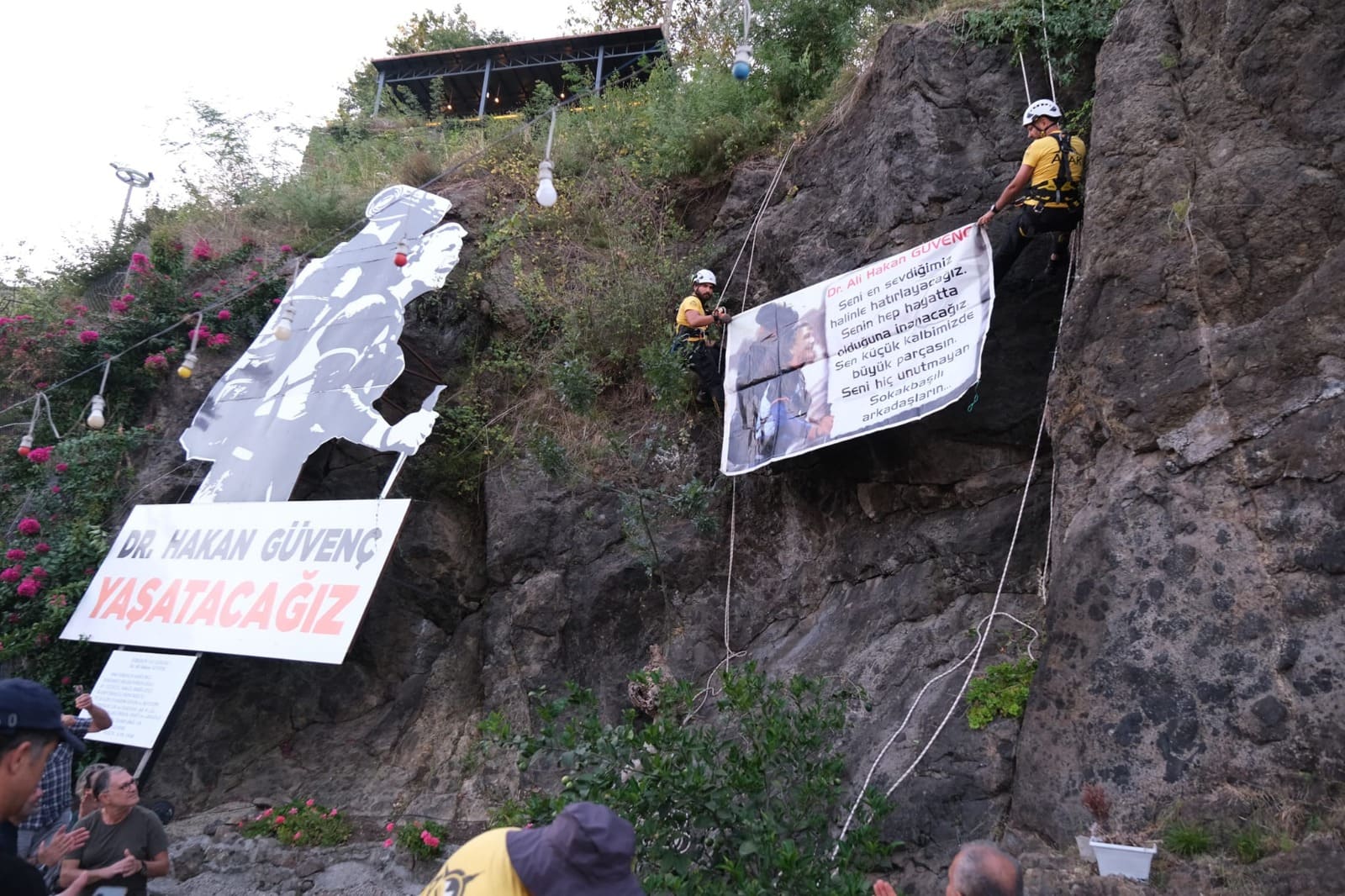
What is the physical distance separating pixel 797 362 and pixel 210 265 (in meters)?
Answer: 8.75

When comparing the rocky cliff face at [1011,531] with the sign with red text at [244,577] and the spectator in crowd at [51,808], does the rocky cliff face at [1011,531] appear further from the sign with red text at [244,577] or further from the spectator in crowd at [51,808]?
the spectator in crowd at [51,808]

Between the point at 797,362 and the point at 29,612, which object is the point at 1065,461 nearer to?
the point at 797,362

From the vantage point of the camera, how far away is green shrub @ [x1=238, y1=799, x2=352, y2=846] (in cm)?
745

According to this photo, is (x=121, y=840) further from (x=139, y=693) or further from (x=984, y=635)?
(x=984, y=635)

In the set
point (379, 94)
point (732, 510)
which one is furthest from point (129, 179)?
point (732, 510)

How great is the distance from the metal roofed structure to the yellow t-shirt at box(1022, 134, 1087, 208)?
36.7ft

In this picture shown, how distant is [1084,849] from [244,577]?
22.3 ft

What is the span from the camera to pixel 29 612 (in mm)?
8883

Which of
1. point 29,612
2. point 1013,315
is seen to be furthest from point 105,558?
point 1013,315

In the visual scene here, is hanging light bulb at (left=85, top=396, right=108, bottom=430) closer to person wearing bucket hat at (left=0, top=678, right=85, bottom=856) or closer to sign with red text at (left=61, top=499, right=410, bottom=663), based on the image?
sign with red text at (left=61, top=499, right=410, bottom=663)

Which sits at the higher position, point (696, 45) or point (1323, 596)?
point (696, 45)

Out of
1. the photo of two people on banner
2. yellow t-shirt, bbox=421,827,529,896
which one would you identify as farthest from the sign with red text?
yellow t-shirt, bbox=421,827,529,896

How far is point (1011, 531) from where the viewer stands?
5.91 metres

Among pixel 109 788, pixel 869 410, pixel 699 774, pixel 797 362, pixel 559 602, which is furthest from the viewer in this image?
pixel 559 602
